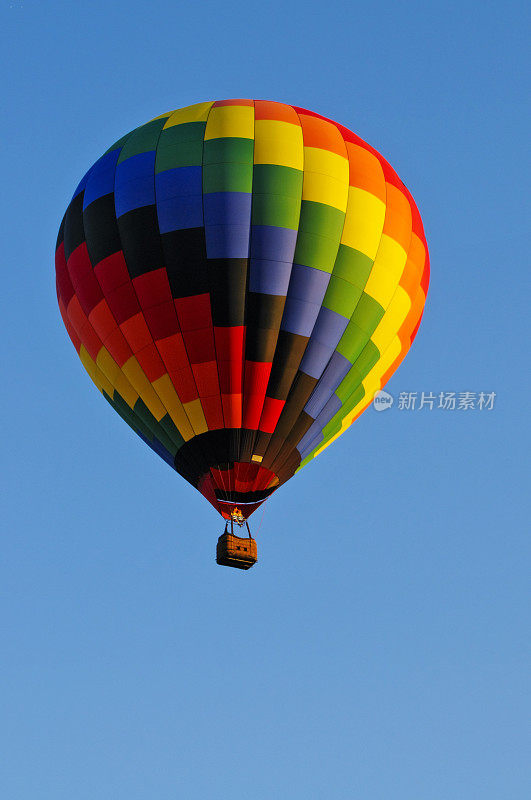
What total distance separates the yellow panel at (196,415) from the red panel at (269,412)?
828 millimetres

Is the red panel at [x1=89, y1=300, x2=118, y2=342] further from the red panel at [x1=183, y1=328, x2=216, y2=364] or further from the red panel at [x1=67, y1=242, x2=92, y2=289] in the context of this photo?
the red panel at [x1=183, y1=328, x2=216, y2=364]

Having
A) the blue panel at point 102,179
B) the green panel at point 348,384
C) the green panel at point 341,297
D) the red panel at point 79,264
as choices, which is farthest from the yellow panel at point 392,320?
the blue panel at point 102,179

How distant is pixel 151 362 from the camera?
23.4 meters

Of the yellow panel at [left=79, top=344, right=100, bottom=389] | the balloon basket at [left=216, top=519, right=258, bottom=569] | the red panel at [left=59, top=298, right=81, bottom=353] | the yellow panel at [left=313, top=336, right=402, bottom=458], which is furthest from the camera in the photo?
the red panel at [left=59, top=298, right=81, bottom=353]

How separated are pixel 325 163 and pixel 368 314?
2312 mm

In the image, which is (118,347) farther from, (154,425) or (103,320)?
(154,425)

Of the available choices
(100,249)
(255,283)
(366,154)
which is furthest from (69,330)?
(366,154)

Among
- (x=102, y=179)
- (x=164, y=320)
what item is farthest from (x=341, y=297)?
(x=102, y=179)

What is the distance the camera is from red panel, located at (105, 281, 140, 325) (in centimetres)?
2339

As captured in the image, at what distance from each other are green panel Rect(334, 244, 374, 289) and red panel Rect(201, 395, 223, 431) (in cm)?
256

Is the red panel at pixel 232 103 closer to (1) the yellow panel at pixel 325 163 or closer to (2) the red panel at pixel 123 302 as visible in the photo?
(1) the yellow panel at pixel 325 163

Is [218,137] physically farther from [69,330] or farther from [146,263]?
[69,330]

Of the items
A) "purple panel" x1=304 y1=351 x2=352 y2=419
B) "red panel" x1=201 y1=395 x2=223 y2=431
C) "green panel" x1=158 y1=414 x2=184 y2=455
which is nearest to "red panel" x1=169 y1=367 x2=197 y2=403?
"red panel" x1=201 y1=395 x2=223 y2=431

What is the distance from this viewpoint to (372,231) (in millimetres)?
23938
